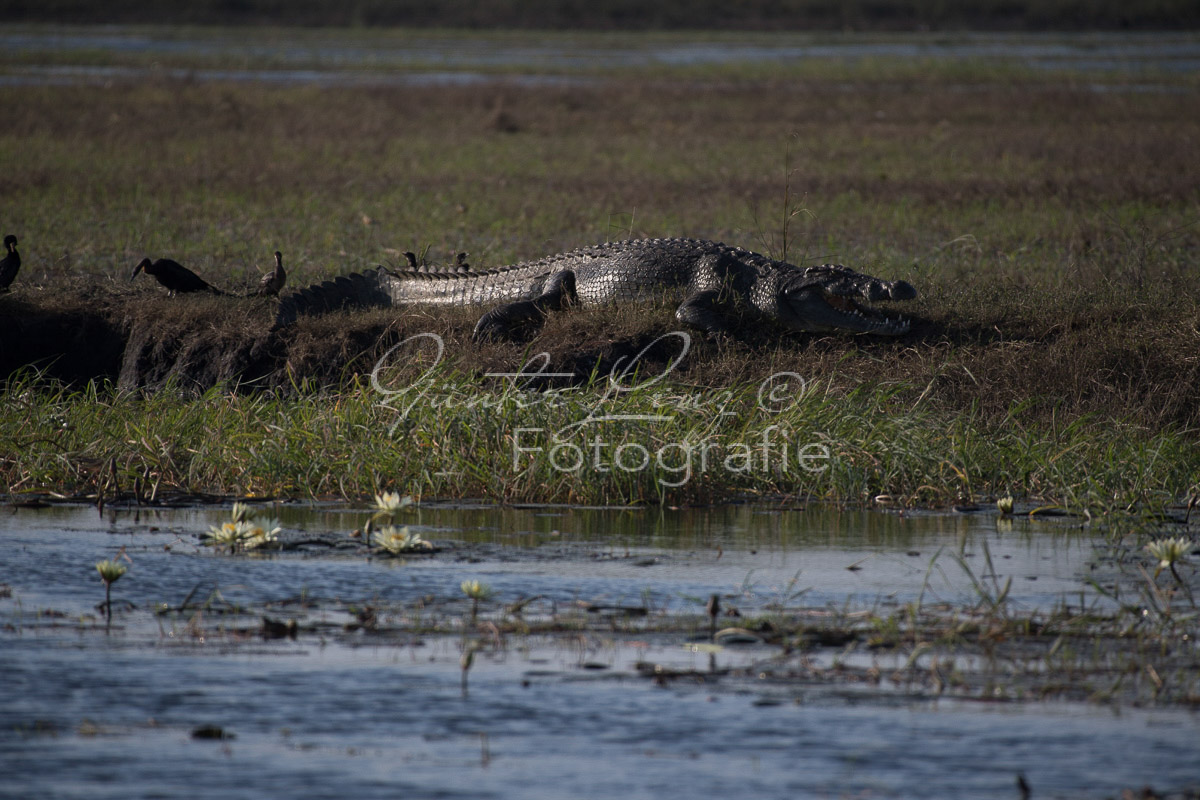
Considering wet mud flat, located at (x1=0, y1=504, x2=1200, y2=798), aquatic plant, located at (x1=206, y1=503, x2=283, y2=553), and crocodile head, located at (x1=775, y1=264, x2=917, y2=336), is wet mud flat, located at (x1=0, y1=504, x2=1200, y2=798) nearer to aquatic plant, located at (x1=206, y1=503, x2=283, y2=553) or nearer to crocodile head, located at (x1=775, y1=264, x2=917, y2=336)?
aquatic plant, located at (x1=206, y1=503, x2=283, y2=553)

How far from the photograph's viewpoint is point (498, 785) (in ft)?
10.5

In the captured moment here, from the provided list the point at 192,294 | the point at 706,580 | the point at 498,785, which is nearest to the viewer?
the point at 498,785

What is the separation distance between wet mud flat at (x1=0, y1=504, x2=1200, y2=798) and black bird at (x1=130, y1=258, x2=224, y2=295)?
312 centimetres

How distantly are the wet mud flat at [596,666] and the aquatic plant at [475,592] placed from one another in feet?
0.16

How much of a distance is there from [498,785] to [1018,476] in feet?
12.1

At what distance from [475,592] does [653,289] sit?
4.36 meters

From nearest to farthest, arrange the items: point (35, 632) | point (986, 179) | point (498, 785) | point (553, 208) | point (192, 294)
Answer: point (498, 785) < point (35, 632) < point (192, 294) < point (553, 208) < point (986, 179)

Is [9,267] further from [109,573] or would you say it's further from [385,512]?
[109,573]

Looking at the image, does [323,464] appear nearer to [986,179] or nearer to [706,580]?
[706,580]

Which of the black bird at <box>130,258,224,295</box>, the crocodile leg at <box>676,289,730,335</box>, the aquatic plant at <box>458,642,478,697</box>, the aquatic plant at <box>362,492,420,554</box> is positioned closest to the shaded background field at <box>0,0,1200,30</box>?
the crocodile leg at <box>676,289,730,335</box>

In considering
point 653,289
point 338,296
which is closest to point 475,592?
point 653,289

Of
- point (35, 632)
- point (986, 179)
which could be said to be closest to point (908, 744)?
point (35, 632)

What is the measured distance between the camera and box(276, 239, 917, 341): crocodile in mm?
7844

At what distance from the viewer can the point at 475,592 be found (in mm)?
4223
